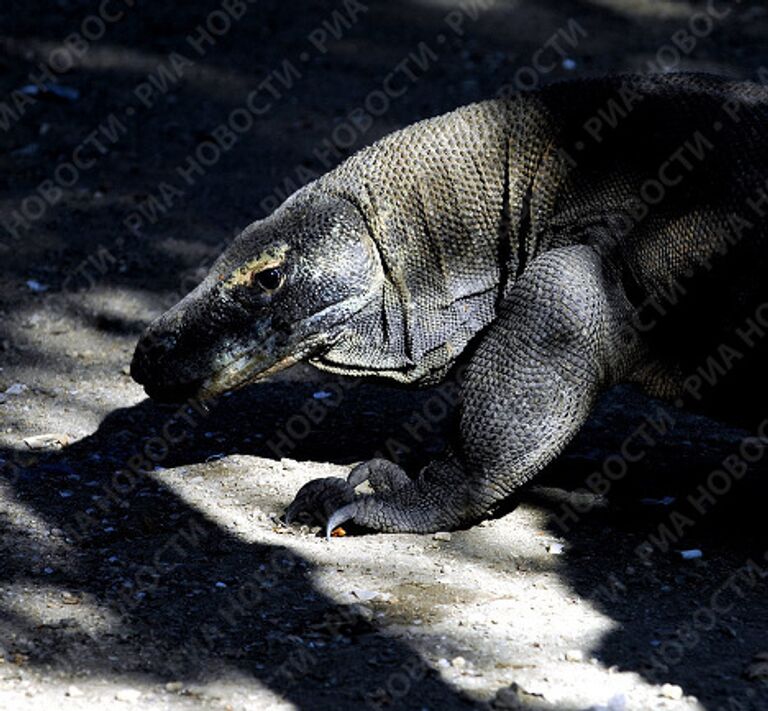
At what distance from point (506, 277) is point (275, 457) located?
1350 millimetres

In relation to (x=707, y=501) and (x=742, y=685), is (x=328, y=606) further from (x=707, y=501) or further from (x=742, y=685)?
(x=707, y=501)

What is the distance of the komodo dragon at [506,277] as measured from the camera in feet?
15.5

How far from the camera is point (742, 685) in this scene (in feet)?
12.6

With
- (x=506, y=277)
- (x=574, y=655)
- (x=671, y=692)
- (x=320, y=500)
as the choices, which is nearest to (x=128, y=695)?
(x=574, y=655)

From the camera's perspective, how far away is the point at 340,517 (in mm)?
4914

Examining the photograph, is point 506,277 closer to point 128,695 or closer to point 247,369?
point 247,369

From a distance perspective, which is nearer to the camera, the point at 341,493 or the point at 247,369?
the point at 341,493

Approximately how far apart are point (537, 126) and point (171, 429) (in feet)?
7.16

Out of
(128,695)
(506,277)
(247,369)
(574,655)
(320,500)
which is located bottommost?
(128,695)

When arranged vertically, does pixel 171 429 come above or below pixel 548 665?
below

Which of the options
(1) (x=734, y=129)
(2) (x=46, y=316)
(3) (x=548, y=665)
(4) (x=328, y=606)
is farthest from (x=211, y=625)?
(2) (x=46, y=316)

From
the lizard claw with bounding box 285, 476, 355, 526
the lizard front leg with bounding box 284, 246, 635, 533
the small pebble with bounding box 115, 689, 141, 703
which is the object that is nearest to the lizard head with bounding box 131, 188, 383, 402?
the lizard claw with bounding box 285, 476, 355, 526

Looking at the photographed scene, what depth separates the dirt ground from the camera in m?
3.96

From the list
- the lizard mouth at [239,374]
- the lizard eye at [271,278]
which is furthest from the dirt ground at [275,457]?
the lizard eye at [271,278]
